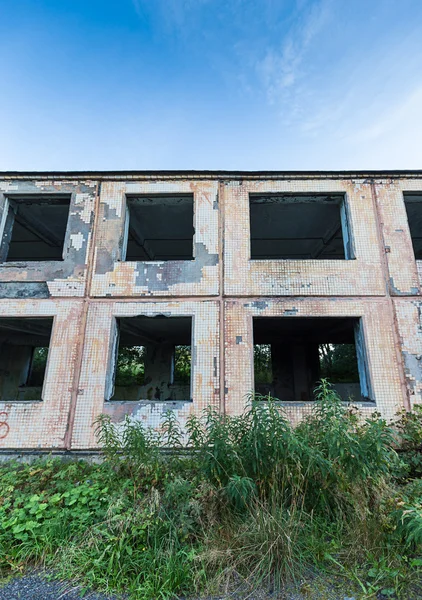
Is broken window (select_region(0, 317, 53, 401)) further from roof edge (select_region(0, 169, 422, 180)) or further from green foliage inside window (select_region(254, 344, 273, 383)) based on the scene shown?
green foliage inside window (select_region(254, 344, 273, 383))

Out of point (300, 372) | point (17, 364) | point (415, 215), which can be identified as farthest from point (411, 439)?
point (17, 364)

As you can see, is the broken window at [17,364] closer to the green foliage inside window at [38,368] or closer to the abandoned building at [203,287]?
the green foliage inside window at [38,368]

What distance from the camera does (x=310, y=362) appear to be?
33.3ft

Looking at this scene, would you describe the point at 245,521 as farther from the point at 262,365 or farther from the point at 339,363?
the point at 339,363

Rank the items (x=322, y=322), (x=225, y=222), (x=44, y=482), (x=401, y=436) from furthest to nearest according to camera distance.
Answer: (x=322, y=322) < (x=225, y=222) < (x=401, y=436) < (x=44, y=482)

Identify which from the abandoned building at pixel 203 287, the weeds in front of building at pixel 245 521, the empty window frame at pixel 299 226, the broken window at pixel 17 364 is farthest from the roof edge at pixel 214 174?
the broken window at pixel 17 364

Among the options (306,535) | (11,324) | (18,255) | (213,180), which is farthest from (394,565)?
(18,255)

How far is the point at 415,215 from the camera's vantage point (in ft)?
23.8

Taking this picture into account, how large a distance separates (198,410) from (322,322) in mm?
3807

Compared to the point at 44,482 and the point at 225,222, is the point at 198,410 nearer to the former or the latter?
the point at 44,482

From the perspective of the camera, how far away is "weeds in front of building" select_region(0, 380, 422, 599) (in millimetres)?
2734

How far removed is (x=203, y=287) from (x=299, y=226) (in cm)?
354

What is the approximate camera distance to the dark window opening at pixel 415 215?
6539mm

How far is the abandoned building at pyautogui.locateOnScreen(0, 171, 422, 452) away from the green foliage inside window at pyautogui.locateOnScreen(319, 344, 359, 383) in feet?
21.7
